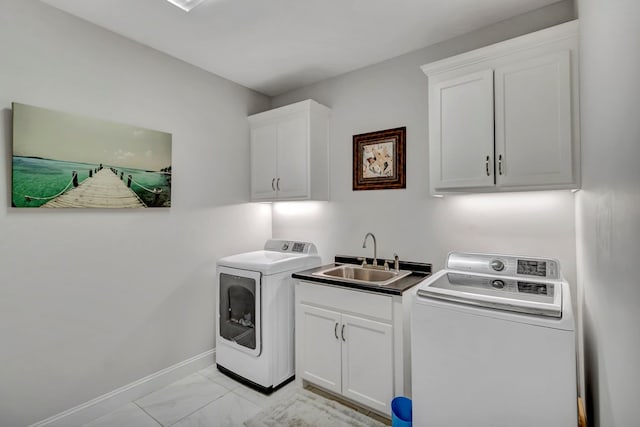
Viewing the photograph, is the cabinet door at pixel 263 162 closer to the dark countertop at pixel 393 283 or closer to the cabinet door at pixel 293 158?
the cabinet door at pixel 293 158

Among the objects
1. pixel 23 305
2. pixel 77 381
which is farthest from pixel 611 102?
pixel 77 381

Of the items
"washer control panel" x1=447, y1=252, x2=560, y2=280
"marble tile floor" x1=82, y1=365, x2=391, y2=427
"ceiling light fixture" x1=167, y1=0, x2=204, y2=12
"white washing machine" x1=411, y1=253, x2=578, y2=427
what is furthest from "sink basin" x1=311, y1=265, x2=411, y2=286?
"ceiling light fixture" x1=167, y1=0, x2=204, y2=12

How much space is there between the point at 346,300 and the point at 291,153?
4.84ft

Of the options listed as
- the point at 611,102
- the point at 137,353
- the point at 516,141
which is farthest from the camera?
the point at 137,353

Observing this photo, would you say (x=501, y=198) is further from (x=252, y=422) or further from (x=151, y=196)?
(x=151, y=196)

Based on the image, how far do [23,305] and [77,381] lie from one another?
24.7 inches

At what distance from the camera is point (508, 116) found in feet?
6.12

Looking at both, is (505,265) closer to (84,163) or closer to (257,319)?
(257,319)

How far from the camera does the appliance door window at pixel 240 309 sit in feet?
8.05

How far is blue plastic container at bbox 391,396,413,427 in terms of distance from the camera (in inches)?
69.5

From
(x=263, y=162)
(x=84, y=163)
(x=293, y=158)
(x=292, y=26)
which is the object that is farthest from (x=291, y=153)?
(x=84, y=163)

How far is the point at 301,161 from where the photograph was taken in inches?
112

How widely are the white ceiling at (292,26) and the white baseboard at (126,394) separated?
2.63m

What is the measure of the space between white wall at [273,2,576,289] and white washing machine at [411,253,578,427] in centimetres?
36
